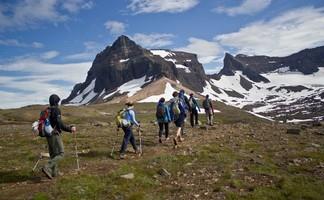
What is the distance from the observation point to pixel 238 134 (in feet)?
118

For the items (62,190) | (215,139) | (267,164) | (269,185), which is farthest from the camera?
(215,139)

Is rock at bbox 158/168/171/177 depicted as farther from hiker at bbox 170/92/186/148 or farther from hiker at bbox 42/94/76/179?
hiker at bbox 170/92/186/148

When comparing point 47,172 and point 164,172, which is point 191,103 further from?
point 47,172

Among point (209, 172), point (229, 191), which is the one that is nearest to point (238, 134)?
point (209, 172)

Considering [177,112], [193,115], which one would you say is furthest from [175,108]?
[193,115]

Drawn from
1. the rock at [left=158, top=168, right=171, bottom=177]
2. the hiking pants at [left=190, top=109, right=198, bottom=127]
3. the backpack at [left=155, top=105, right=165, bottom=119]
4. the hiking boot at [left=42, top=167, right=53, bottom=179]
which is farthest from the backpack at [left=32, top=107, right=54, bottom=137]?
the hiking pants at [left=190, top=109, right=198, bottom=127]

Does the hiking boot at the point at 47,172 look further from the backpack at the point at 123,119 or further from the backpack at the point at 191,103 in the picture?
the backpack at the point at 191,103

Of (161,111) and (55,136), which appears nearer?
(55,136)

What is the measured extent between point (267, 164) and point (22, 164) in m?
14.4

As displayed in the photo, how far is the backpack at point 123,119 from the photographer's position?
79.5 ft

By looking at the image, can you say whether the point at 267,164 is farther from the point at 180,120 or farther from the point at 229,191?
the point at 180,120

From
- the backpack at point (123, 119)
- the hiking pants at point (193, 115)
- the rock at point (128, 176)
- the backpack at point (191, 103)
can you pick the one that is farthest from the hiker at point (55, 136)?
the hiking pants at point (193, 115)

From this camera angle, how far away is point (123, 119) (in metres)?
24.4

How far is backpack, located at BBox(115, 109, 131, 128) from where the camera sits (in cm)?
2424
